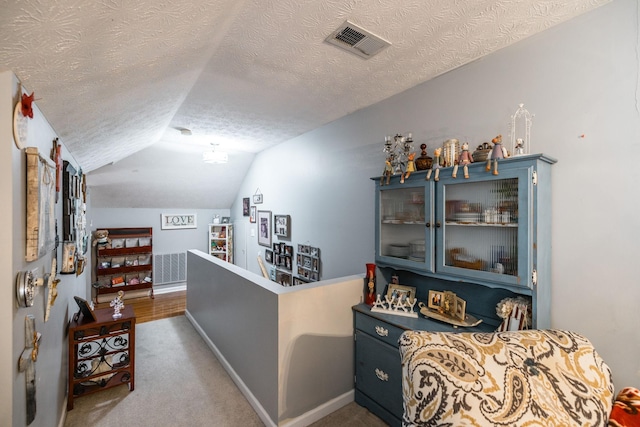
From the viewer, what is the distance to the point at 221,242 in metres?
6.04

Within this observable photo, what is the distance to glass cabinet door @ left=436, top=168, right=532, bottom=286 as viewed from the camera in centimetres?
147

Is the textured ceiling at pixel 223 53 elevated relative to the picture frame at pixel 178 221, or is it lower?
elevated

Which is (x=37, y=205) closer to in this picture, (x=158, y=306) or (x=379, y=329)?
(x=379, y=329)

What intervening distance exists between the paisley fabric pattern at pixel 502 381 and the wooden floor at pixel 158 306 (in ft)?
13.4

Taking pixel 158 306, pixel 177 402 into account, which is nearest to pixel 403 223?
pixel 177 402

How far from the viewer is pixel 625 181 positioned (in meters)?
1.38

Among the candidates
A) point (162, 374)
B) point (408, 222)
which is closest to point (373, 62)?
point (408, 222)

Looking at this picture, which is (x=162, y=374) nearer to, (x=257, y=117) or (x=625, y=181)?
(x=257, y=117)

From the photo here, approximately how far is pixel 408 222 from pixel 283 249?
7.97 feet

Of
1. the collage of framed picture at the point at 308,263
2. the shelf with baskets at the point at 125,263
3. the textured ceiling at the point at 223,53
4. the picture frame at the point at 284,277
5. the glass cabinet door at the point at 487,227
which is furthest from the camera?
the shelf with baskets at the point at 125,263

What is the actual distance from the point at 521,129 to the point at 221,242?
18.5ft

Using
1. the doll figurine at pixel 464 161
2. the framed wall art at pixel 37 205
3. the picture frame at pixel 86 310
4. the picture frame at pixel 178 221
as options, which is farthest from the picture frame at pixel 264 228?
the doll figurine at pixel 464 161

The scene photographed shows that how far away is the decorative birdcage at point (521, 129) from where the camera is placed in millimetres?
1691

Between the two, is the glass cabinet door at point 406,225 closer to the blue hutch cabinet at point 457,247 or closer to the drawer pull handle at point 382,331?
the blue hutch cabinet at point 457,247
